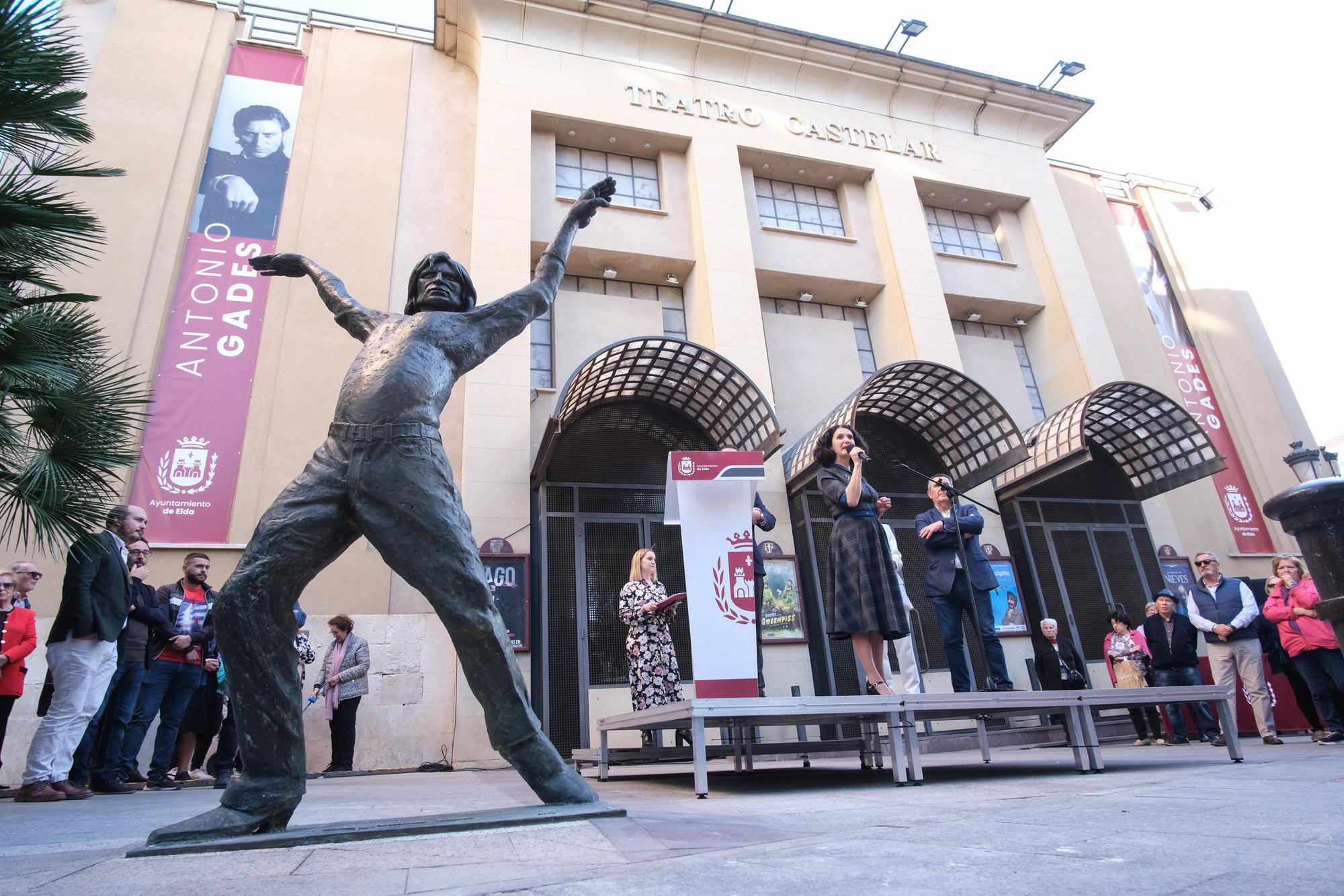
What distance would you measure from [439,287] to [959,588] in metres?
4.75

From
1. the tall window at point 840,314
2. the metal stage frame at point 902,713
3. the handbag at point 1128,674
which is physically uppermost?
the tall window at point 840,314

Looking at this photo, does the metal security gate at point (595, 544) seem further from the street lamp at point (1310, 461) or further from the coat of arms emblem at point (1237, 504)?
the coat of arms emblem at point (1237, 504)

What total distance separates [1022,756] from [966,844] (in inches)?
255

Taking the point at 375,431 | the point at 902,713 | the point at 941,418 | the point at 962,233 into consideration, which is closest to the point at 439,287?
the point at 375,431

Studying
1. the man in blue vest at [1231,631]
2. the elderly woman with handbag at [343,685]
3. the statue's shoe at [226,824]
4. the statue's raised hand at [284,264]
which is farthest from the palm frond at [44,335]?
the man in blue vest at [1231,631]

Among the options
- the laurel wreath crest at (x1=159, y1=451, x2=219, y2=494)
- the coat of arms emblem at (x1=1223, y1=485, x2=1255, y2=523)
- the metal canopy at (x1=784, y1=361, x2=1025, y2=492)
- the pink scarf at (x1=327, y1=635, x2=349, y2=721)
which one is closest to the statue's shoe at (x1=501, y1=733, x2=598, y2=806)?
the pink scarf at (x1=327, y1=635, x2=349, y2=721)

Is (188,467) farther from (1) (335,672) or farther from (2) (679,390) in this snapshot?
(2) (679,390)

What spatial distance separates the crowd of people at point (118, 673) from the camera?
19.3ft

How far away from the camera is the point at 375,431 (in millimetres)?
3201

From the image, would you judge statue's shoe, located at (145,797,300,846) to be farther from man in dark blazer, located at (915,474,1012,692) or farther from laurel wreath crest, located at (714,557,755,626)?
man in dark blazer, located at (915,474,1012,692)

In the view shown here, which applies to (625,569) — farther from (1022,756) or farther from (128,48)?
(128,48)

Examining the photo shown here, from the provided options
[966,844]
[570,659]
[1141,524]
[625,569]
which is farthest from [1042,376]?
[966,844]

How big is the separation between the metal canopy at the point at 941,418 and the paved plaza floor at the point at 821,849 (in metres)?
8.06

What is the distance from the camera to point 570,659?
35.4ft
